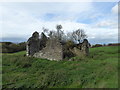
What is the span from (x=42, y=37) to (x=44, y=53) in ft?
32.5

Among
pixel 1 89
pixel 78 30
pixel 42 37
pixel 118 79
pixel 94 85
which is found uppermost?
pixel 78 30

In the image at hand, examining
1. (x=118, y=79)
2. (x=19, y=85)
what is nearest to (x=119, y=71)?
(x=118, y=79)

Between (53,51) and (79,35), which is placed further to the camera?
(79,35)

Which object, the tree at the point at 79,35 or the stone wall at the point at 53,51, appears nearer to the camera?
the stone wall at the point at 53,51

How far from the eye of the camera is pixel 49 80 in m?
8.90

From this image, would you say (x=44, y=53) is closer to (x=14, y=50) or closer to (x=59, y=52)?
(x=59, y=52)

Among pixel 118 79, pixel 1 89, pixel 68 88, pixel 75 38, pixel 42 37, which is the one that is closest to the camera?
pixel 118 79

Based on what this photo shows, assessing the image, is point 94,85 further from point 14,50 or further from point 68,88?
point 14,50

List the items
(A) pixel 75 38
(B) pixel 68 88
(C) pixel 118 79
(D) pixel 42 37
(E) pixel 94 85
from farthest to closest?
(A) pixel 75 38, (D) pixel 42 37, (B) pixel 68 88, (E) pixel 94 85, (C) pixel 118 79

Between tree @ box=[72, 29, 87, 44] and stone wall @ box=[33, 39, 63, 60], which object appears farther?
tree @ box=[72, 29, 87, 44]

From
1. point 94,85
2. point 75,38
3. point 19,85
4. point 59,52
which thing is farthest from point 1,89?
point 75,38

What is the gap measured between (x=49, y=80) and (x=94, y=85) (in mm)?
3423

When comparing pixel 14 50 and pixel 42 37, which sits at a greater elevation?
pixel 42 37

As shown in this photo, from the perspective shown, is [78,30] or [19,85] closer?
[19,85]
